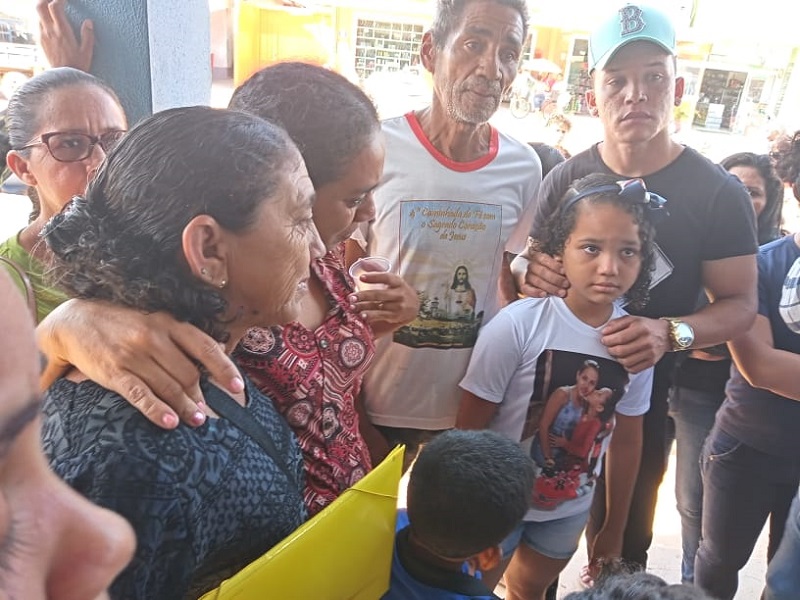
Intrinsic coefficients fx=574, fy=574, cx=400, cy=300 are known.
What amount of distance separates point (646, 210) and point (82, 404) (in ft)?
5.06

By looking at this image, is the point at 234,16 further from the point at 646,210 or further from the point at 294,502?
the point at 294,502

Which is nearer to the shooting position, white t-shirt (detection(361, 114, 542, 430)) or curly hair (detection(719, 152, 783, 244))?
white t-shirt (detection(361, 114, 542, 430))

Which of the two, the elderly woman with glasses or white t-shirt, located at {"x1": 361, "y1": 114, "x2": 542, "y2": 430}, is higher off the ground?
the elderly woman with glasses

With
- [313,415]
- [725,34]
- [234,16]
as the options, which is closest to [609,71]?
[313,415]

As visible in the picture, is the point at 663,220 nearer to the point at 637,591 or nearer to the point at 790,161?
the point at 790,161

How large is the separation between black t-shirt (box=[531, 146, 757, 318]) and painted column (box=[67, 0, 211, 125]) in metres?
1.78

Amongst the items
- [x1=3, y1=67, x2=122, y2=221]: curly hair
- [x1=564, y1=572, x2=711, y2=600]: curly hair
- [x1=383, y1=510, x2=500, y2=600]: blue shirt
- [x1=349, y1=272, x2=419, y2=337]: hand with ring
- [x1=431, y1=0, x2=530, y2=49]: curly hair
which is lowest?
[x1=383, y1=510, x2=500, y2=600]: blue shirt

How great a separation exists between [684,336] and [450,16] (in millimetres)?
1238

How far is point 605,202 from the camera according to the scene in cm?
170

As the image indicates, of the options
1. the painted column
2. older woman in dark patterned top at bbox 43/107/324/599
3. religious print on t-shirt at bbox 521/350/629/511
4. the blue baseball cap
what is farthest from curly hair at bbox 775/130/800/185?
the painted column

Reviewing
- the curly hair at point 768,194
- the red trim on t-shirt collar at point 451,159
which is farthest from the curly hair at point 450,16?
the curly hair at point 768,194

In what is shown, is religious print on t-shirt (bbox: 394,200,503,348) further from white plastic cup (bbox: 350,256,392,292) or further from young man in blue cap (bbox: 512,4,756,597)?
white plastic cup (bbox: 350,256,392,292)

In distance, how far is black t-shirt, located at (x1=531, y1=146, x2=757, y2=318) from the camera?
1752 millimetres

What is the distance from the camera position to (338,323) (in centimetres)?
129
